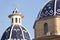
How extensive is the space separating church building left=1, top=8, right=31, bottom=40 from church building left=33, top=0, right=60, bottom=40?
Result: 20759mm

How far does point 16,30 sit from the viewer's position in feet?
146

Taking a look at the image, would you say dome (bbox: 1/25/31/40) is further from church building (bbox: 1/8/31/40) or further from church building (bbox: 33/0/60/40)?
church building (bbox: 33/0/60/40)

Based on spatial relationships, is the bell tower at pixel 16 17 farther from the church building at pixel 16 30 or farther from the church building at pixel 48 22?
the church building at pixel 48 22

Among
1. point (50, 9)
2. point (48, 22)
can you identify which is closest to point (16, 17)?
point (50, 9)

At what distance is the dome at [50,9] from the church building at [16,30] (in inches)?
813

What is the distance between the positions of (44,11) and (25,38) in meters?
22.2

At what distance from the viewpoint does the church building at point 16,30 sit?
4431cm

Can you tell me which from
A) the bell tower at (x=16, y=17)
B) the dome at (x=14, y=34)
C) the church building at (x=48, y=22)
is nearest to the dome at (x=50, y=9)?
the church building at (x=48, y=22)

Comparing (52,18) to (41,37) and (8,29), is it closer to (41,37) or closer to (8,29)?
(41,37)

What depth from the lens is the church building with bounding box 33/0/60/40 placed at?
2181cm

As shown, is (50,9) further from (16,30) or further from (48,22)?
(16,30)

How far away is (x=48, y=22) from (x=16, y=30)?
22404 millimetres

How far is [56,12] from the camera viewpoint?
22.6 meters

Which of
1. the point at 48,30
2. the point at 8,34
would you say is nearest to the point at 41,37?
the point at 48,30
